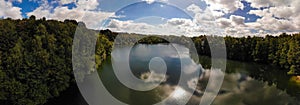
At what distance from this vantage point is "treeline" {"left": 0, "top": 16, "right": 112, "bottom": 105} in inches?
781

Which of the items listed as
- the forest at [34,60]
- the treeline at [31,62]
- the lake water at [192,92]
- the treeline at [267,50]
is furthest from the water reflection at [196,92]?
the treeline at [267,50]

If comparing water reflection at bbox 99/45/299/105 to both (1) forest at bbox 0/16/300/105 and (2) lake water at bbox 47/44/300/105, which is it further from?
(1) forest at bbox 0/16/300/105

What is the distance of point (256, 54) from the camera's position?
58.7m

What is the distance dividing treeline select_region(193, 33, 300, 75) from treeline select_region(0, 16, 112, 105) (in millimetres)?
34299

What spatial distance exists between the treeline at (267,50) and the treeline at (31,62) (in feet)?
113

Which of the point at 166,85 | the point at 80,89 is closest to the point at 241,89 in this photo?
the point at 166,85

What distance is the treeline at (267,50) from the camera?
44562mm

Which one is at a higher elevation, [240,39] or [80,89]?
[240,39]

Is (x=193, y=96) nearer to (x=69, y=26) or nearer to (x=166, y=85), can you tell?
(x=166, y=85)

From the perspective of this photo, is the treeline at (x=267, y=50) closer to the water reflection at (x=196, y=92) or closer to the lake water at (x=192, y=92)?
the lake water at (x=192, y=92)

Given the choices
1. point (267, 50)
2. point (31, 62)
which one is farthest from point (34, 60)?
point (267, 50)

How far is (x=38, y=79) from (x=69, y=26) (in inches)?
346

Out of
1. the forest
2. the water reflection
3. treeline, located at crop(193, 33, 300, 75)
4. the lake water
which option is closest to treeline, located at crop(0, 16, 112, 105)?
the forest

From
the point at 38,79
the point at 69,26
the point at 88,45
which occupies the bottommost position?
the point at 38,79
